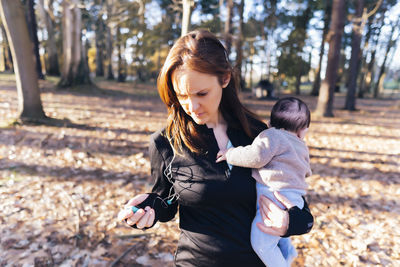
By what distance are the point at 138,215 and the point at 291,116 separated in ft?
4.04

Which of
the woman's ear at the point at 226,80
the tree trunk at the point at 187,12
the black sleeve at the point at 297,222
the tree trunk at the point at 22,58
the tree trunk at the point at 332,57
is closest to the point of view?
the black sleeve at the point at 297,222

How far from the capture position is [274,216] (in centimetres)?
147

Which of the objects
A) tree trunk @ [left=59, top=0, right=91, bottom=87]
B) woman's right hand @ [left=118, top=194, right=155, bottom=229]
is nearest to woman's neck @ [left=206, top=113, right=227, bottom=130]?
woman's right hand @ [left=118, top=194, right=155, bottom=229]

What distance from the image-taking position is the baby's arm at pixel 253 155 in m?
1.56

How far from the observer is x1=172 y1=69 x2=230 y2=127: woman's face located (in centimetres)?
151

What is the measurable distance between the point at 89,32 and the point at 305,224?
4341cm

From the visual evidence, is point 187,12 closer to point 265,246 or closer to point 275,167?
point 275,167

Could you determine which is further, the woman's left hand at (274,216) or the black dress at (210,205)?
the black dress at (210,205)

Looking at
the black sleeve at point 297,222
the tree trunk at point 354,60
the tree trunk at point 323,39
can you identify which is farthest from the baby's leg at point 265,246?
the tree trunk at point 323,39

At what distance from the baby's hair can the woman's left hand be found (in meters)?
0.54

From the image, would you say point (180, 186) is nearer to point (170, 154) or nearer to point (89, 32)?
point (170, 154)

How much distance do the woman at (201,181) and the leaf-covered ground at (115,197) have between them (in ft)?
6.64

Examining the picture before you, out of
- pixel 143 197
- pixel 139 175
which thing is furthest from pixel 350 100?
pixel 143 197

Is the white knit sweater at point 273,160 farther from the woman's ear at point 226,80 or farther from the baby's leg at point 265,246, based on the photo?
the woman's ear at point 226,80
